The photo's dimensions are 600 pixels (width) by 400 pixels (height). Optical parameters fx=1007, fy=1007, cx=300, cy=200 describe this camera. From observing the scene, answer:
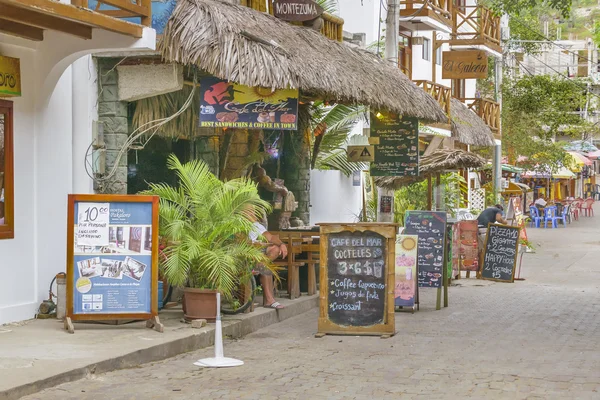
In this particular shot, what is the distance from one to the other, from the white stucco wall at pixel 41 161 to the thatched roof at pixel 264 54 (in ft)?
3.73

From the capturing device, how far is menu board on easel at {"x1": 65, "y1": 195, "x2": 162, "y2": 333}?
10.2m

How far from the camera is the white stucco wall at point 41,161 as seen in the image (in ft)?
35.8

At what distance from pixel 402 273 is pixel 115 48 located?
513 centimetres

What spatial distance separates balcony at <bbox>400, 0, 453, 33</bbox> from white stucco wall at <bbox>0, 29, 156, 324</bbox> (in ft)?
42.4

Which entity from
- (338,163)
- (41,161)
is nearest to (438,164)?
(338,163)

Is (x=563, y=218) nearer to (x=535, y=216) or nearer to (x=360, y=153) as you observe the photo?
(x=535, y=216)

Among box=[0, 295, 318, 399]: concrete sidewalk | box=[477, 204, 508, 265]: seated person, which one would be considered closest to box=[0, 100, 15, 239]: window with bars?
box=[0, 295, 318, 399]: concrete sidewalk

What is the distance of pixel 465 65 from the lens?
26781mm

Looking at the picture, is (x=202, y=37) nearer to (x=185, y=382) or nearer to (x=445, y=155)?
(x=185, y=382)

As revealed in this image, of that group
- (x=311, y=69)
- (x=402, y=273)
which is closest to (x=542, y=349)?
(x=402, y=273)

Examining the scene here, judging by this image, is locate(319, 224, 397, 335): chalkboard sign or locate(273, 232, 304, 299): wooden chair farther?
locate(273, 232, 304, 299): wooden chair

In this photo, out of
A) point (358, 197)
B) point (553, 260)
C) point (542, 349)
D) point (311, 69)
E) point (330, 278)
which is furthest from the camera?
point (553, 260)

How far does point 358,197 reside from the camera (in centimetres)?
2275

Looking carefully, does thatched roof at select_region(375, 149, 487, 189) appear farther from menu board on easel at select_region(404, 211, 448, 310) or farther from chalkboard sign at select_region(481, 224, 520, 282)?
menu board on easel at select_region(404, 211, 448, 310)
